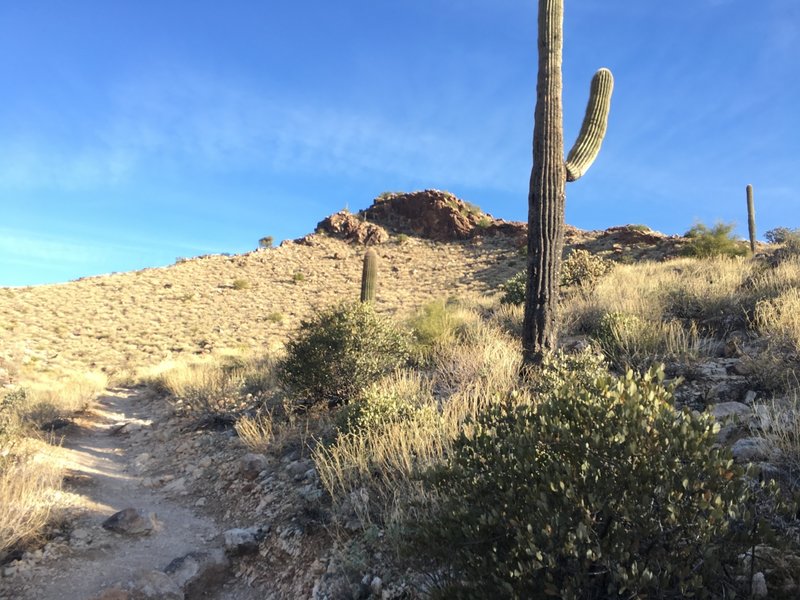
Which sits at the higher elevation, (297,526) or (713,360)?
(713,360)

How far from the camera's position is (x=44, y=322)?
2300 cm

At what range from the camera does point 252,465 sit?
6125 millimetres

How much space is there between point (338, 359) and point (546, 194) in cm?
402

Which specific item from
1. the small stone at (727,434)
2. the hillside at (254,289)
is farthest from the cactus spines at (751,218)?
the small stone at (727,434)

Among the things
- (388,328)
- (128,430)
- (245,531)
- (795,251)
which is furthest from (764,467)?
(795,251)

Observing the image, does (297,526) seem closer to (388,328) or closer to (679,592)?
(679,592)

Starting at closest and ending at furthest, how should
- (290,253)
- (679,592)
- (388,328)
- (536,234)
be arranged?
(679,592) < (536,234) < (388,328) < (290,253)

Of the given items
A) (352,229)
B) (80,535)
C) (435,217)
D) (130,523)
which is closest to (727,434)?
(130,523)

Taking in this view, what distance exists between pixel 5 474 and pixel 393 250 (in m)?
35.5

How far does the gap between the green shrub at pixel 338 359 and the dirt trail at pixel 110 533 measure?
7.42 ft

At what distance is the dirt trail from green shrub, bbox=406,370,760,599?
8.80ft

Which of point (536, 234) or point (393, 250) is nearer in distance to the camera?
point (536, 234)

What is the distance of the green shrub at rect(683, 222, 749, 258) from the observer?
67.5 ft

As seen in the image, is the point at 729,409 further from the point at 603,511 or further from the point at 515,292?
the point at 515,292
